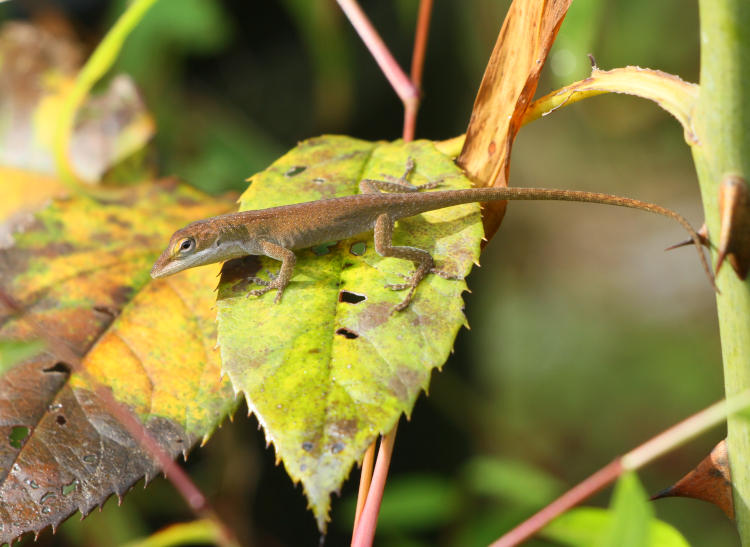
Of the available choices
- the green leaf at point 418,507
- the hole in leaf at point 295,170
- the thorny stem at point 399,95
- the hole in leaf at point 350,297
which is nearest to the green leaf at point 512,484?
the green leaf at point 418,507

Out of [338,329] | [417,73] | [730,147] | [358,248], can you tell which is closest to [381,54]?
[417,73]

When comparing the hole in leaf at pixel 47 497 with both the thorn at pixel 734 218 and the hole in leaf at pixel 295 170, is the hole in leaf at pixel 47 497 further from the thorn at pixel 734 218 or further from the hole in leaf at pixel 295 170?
the thorn at pixel 734 218

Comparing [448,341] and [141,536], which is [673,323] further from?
[448,341]

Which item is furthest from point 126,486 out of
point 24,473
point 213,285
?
point 213,285

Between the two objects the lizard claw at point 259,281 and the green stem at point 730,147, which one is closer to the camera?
the green stem at point 730,147

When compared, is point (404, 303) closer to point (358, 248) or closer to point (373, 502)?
point (373, 502)

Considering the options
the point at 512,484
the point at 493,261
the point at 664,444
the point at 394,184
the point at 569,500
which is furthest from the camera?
the point at 493,261
